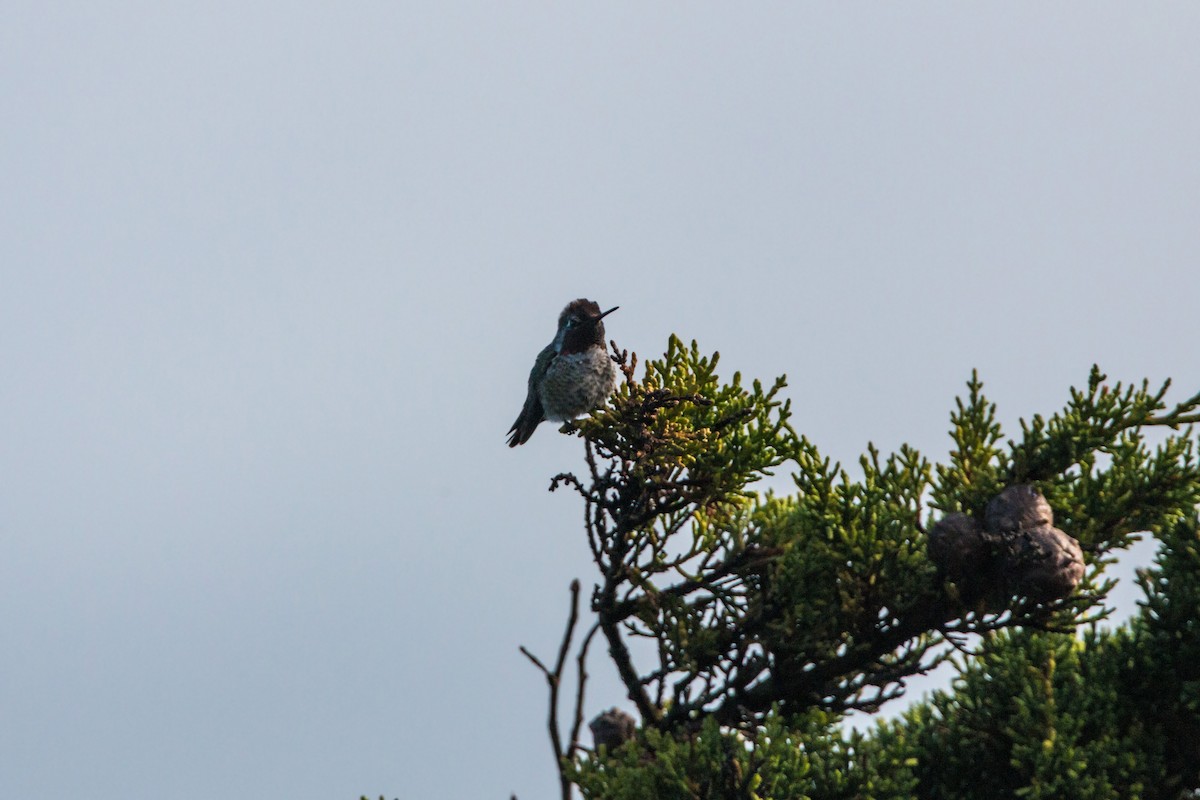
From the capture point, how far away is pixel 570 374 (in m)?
8.63

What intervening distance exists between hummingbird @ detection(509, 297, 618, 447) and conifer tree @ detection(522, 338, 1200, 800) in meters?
1.05

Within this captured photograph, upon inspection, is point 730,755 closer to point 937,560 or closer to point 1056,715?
point 937,560

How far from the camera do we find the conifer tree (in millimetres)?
6406

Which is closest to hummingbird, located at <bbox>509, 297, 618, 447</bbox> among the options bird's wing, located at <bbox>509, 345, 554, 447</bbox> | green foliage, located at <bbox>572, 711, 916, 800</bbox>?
bird's wing, located at <bbox>509, 345, 554, 447</bbox>

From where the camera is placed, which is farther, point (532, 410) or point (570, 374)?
point (532, 410)

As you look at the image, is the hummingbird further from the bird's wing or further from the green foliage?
the green foliage

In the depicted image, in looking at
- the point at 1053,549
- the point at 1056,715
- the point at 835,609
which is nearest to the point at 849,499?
the point at 835,609

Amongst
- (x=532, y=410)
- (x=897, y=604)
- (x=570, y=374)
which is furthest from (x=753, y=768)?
(x=532, y=410)

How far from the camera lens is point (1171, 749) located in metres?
6.95

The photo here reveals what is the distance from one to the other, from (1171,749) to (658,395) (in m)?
3.42

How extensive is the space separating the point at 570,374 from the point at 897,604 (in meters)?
2.89

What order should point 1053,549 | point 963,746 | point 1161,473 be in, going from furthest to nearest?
point 963,746 → point 1161,473 → point 1053,549

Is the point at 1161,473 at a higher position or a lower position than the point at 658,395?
lower

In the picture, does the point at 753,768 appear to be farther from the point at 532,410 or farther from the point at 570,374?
the point at 532,410
